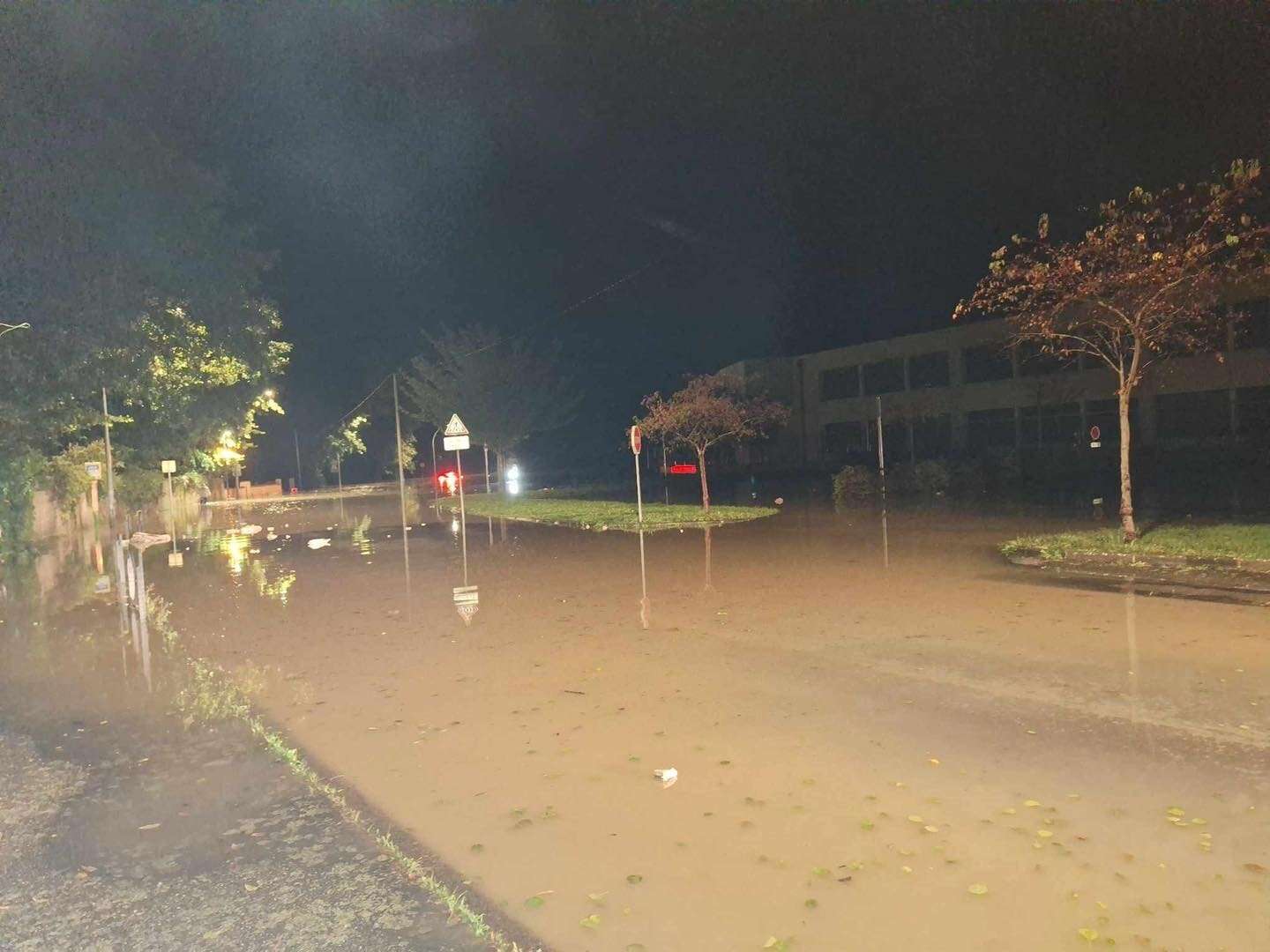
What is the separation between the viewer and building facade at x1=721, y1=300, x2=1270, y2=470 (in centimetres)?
3666

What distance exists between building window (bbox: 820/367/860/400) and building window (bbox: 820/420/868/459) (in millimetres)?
1512

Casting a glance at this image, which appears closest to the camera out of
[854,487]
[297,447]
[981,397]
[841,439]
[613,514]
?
[613,514]

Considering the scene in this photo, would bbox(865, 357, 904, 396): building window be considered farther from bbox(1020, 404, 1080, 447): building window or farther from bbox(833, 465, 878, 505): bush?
bbox(833, 465, 878, 505): bush

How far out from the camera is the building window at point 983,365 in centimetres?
4494

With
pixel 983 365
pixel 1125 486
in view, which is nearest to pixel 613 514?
pixel 1125 486

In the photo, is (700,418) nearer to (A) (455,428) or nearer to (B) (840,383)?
(A) (455,428)

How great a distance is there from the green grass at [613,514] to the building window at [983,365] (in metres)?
20.8

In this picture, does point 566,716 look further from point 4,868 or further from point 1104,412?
point 1104,412

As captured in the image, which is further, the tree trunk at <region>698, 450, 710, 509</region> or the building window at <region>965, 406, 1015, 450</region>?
the building window at <region>965, 406, 1015, 450</region>

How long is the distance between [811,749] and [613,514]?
2108 cm

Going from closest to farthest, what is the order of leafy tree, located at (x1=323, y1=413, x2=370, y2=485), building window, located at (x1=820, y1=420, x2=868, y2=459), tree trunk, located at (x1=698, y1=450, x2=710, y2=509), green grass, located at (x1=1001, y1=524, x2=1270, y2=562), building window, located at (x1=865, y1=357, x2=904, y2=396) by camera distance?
green grass, located at (x1=1001, y1=524, x2=1270, y2=562) < tree trunk, located at (x1=698, y1=450, x2=710, y2=509) < building window, located at (x1=865, y1=357, x2=904, y2=396) < building window, located at (x1=820, y1=420, x2=868, y2=459) < leafy tree, located at (x1=323, y1=413, x2=370, y2=485)

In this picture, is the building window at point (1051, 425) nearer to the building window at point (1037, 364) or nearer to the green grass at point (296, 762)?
the building window at point (1037, 364)

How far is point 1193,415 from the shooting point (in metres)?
38.0

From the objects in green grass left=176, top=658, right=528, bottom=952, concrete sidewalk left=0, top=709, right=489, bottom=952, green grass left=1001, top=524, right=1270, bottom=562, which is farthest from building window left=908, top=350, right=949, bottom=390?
concrete sidewalk left=0, top=709, right=489, bottom=952
